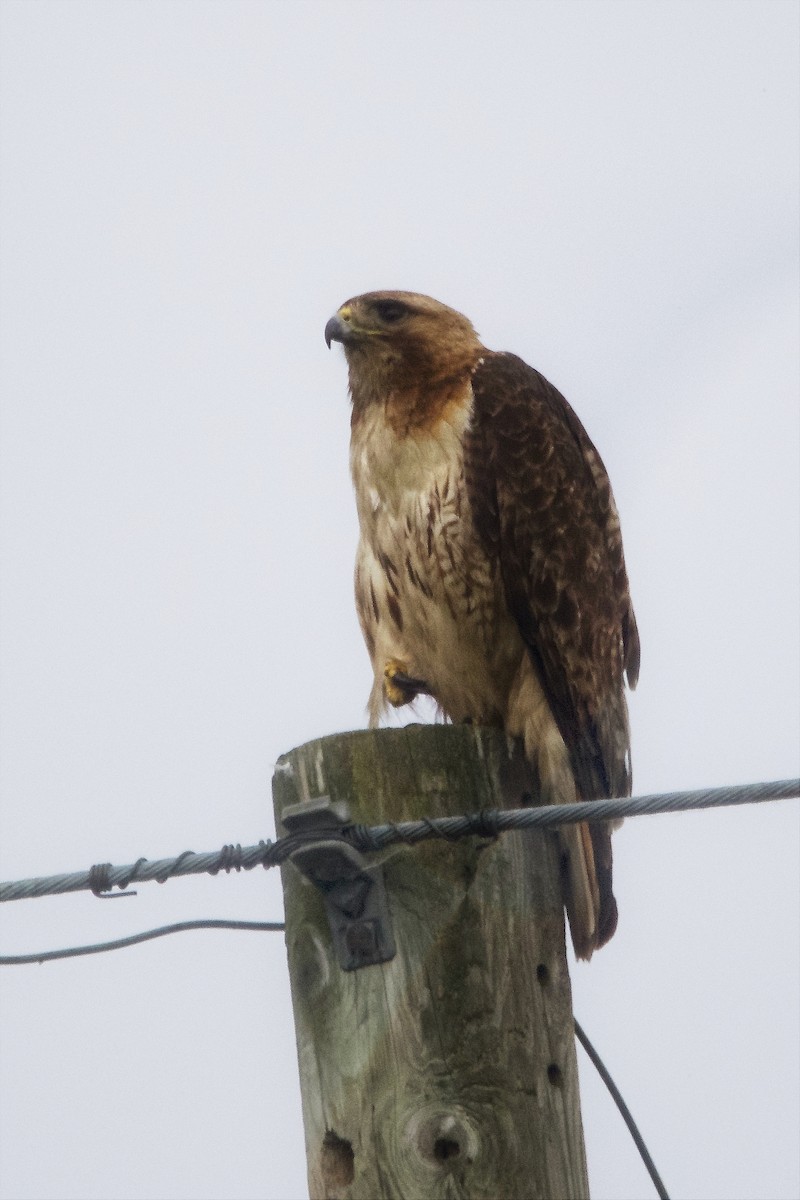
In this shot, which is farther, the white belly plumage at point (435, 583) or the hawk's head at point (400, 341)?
the hawk's head at point (400, 341)

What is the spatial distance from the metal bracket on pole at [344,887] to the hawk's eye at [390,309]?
3.08 meters

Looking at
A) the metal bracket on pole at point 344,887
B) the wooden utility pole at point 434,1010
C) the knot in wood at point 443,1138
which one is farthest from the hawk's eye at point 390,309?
the knot in wood at point 443,1138

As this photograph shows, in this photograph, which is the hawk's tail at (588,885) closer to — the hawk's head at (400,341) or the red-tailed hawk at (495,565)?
the red-tailed hawk at (495,565)

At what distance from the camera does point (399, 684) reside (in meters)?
5.47

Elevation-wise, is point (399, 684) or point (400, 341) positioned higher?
point (400, 341)

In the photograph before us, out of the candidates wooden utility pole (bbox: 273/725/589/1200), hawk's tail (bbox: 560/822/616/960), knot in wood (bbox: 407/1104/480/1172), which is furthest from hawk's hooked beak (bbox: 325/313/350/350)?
knot in wood (bbox: 407/1104/480/1172)

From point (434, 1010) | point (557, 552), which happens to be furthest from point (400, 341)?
point (434, 1010)

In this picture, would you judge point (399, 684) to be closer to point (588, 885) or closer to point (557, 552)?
point (557, 552)

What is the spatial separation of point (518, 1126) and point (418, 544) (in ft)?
8.06

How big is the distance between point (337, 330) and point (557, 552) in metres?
1.25

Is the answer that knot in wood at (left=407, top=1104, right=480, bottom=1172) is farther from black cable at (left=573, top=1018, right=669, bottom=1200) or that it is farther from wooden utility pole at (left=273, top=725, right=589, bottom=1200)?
black cable at (left=573, top=1018, right=669, bottom=1200)

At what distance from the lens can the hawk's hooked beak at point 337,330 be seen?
6.01 metres

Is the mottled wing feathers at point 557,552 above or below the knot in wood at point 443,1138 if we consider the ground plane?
above

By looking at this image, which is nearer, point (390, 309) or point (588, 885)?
point (588, 885)
